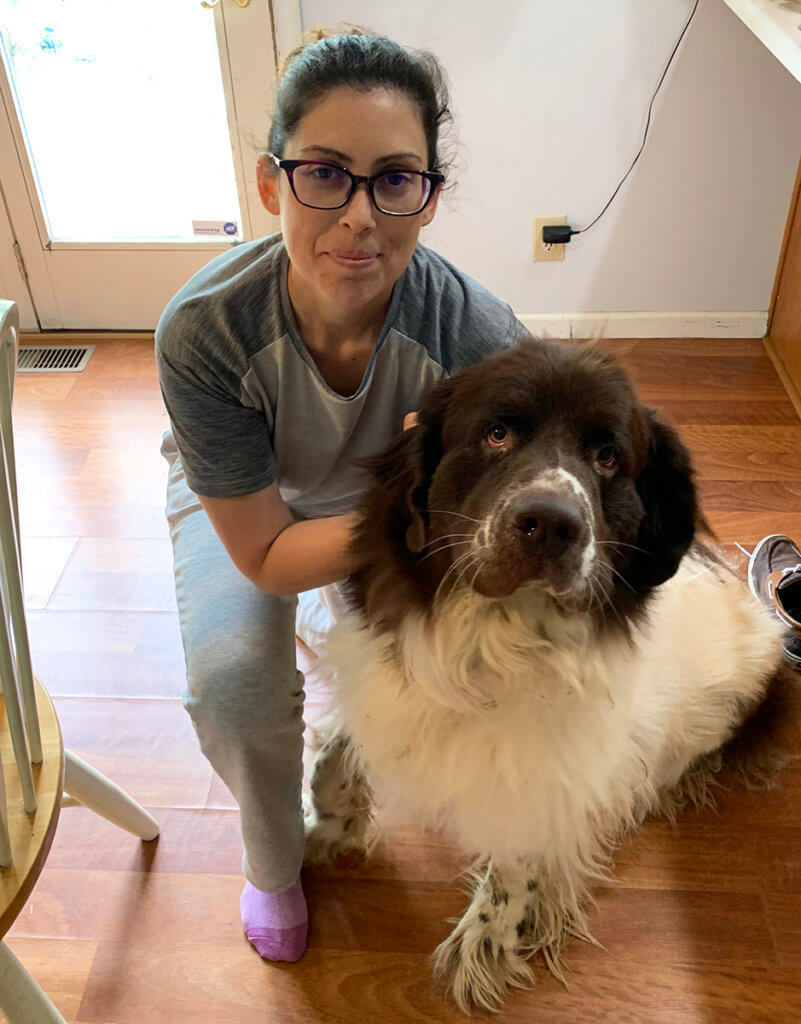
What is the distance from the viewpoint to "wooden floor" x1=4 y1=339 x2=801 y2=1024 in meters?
1.47

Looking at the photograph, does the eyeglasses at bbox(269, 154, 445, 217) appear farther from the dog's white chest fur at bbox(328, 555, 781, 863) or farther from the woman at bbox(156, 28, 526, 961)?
the dog's white chest fur at bbox(328, 555, 781, 863)

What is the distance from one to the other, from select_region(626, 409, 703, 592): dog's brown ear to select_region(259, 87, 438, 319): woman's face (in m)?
0.42

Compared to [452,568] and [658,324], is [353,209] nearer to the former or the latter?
[452,568]

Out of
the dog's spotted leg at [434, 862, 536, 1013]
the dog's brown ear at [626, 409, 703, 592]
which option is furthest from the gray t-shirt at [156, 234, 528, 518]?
the dog's spotted leg at [434, 862, 536, 1013]

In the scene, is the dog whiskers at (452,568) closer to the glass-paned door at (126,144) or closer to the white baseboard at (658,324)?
the glass-paned door at (126,144)

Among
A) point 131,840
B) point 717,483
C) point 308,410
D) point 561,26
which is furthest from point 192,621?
point 561,26

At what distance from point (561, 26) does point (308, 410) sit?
1714 mm

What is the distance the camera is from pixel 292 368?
53.3 inches

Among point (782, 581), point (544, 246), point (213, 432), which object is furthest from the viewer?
point (544, 246)

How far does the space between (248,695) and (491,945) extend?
23.5 inches

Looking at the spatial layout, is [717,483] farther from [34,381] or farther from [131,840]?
[34,381]

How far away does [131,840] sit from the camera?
5.50 ft

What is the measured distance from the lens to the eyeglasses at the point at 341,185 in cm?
117

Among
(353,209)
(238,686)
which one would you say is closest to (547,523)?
(353,209)
